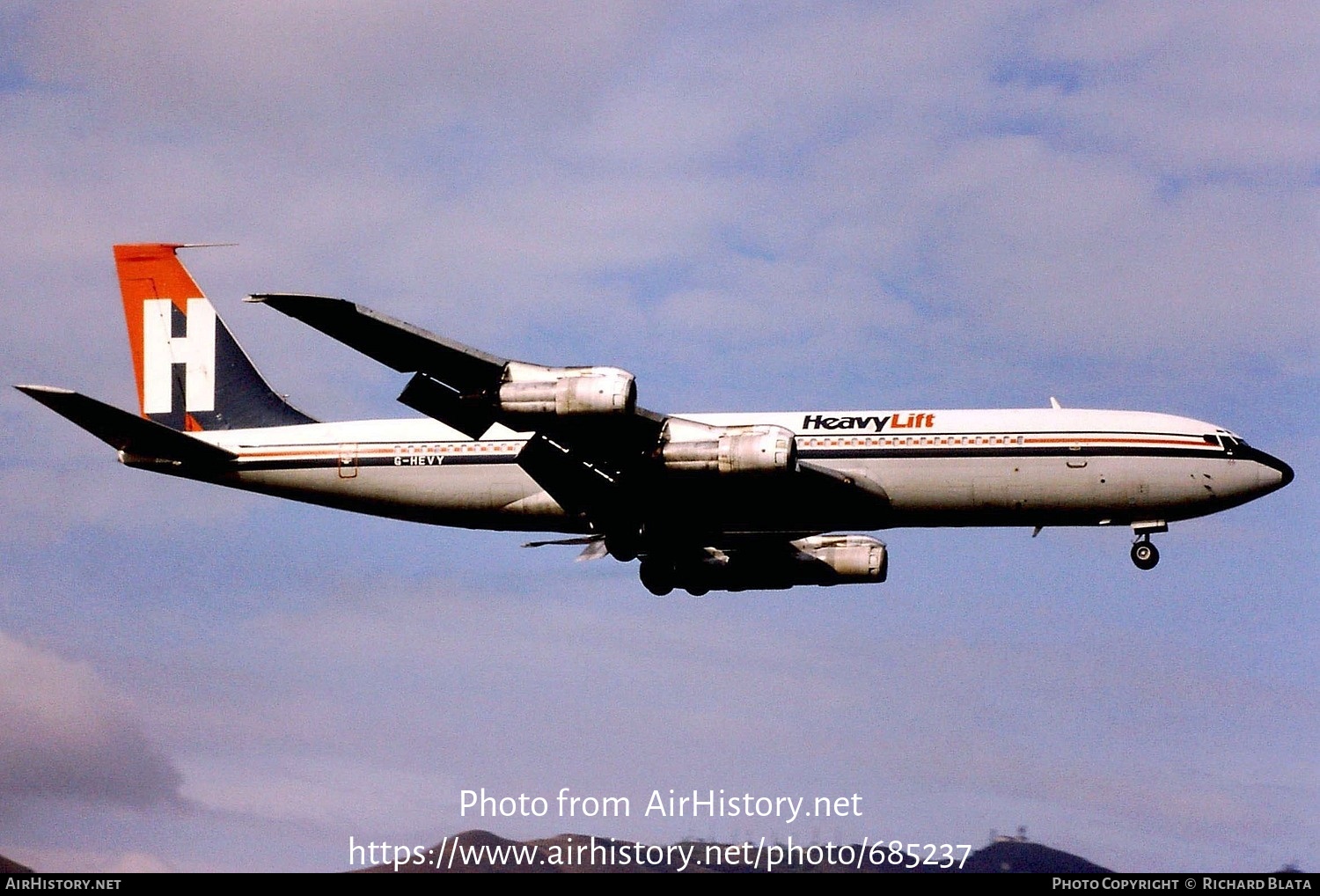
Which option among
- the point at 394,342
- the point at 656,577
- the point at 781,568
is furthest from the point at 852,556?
the point at 394,342

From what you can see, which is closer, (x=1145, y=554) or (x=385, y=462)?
(x=1145, y=554)

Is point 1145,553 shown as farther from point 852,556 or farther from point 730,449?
point 730,449

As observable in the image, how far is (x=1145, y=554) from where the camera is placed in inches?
2071

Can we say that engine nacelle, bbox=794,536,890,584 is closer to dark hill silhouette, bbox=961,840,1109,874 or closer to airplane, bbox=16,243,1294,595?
airplane, bbox=16,243,1294,595

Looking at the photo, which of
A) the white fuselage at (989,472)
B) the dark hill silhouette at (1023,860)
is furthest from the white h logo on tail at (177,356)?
the dark hill silhouette at (1023,860)

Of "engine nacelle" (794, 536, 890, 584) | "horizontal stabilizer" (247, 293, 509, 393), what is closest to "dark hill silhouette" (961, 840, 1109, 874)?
"engine nacelle" (794, 536, 890, 584)

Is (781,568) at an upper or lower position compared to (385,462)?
lower

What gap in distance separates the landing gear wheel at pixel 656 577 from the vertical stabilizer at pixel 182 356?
12.5m

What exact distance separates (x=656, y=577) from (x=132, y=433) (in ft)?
57.5

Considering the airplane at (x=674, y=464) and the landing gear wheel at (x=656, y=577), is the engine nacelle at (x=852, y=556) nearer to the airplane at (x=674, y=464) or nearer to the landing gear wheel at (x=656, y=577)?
the airplane at (x=674, y=464)

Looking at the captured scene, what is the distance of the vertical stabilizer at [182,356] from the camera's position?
196ft

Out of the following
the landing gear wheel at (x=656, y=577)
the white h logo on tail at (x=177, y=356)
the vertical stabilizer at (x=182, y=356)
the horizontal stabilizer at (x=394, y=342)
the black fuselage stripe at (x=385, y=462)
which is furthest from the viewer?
the white h logo on tail at (x=177, y=356)
